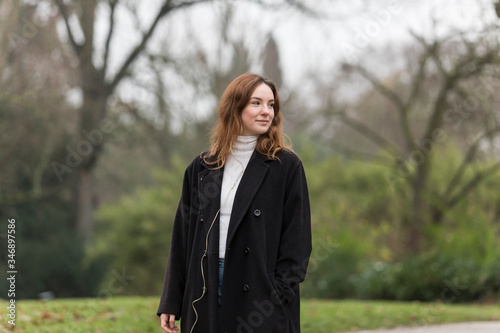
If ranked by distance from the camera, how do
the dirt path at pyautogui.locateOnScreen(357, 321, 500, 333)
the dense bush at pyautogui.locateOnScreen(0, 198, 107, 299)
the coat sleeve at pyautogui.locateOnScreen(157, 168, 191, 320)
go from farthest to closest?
the dense bush at pyautogui.locateOnScreen(0, 198, 107, 299) < the dirt path at pyautogui.locateOnScreen(357, 321, 500, 333) < the coat sleeve at pyautogui.locateOnScreen(157, 168, 191, 320)

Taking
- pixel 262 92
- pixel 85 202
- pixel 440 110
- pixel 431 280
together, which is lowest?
pixel 431 280

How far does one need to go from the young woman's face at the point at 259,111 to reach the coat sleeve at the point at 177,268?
1.75 ft

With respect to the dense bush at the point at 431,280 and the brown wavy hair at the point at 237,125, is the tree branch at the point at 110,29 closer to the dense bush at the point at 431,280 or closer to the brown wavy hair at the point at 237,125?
the dense bush at the point at 431,280

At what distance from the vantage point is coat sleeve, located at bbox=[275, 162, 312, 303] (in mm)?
3188

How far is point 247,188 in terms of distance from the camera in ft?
10.8

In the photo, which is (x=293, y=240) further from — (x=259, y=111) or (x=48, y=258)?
(x=48, y=258)

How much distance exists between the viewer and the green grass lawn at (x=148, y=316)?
6504mm

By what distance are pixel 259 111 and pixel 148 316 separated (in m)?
4.86

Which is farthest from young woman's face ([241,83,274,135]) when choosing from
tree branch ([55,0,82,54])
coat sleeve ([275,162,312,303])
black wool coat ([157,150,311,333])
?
tree branch ([55,0,82,54])

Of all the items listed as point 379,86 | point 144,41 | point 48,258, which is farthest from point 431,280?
point 48,258

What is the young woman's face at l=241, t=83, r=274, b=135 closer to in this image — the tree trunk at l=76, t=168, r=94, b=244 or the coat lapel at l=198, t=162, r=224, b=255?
the coat lapel at l=198, t=162, r=224, b=255

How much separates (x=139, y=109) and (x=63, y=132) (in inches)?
80.3

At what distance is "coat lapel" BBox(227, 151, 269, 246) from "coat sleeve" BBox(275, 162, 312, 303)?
0.54 ft

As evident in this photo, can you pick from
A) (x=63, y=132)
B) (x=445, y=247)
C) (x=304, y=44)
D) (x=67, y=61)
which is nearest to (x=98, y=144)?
(x=63, y=132)
